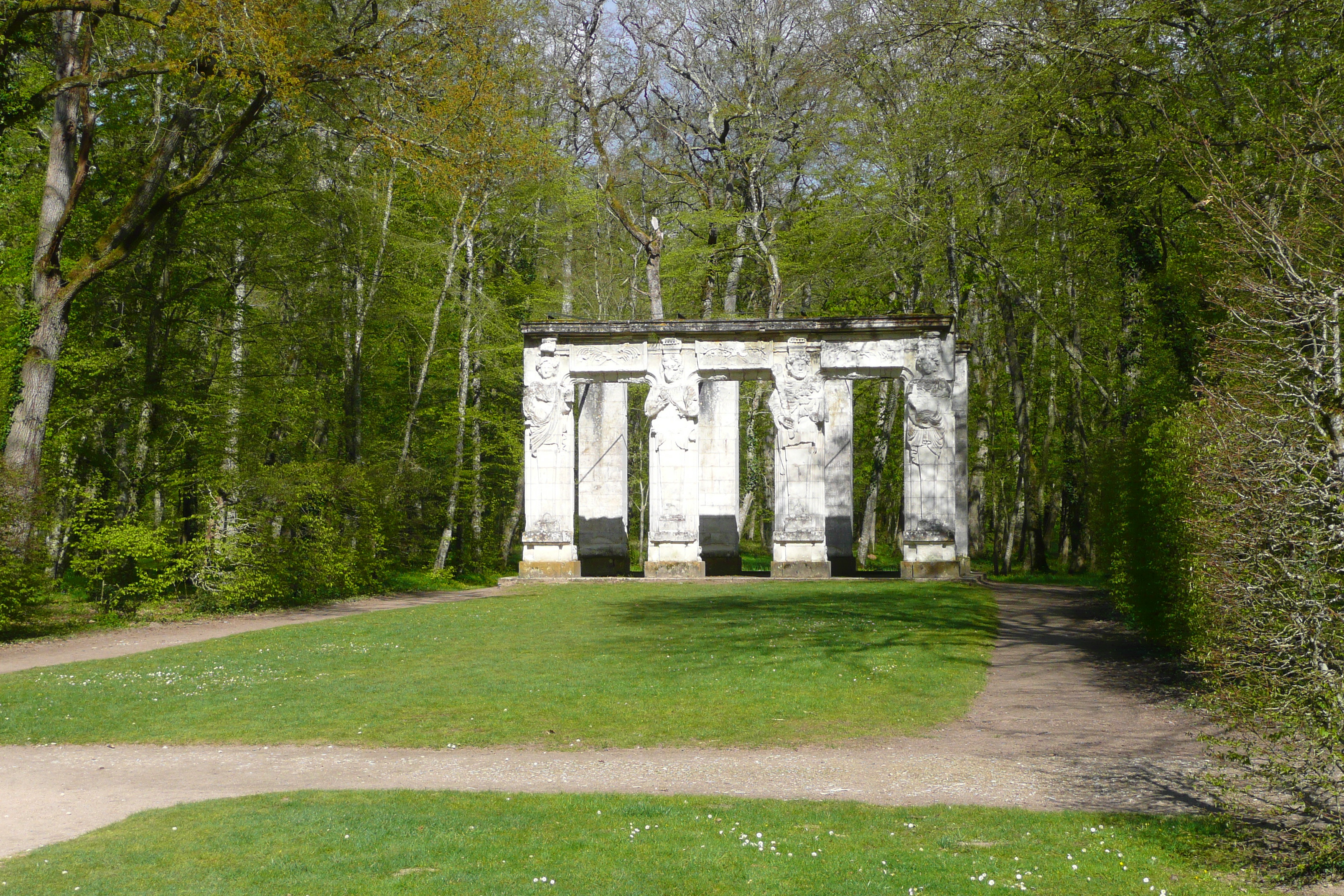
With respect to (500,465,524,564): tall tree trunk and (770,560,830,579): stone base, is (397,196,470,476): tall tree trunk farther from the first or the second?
(770,560,830,579): stone base

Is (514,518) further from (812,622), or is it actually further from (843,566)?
(812,622)

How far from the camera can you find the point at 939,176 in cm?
3341

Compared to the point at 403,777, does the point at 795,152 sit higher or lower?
higher

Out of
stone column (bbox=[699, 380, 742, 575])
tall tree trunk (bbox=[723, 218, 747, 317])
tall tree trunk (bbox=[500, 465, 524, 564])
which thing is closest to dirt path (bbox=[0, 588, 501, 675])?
stone column (bbox=[699, 380, 742, 575])

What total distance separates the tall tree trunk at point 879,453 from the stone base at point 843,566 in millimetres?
5557

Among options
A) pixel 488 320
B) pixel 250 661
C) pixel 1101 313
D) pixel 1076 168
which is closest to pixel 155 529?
pixel 250 661

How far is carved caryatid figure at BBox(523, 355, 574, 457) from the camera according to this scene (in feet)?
97.0

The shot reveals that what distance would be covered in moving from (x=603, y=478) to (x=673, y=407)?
130 inches

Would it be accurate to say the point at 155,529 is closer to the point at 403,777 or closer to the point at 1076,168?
the point at 403,777

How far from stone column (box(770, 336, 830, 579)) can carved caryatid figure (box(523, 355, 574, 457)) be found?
5321 mm

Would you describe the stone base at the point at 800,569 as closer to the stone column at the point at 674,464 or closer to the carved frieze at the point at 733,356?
the stone column at the point at 674,464

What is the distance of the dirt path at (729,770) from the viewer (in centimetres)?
842

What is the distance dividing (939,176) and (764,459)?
56.6ft

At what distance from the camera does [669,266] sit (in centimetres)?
3791
